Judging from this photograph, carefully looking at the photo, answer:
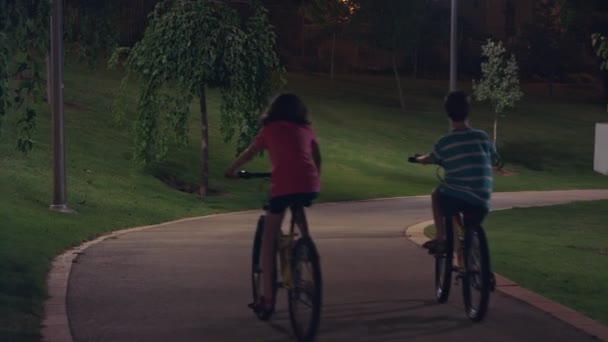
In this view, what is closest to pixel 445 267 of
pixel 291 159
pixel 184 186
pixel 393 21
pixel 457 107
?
pixel 457 107

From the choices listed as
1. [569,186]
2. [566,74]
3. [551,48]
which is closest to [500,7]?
[566,74]

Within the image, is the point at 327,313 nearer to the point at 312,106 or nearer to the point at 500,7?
the point at 312,106

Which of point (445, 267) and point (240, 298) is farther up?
point (445, 267)

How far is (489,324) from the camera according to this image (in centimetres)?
877

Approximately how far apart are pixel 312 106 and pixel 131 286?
43689mm

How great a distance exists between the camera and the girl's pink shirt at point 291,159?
822 cm

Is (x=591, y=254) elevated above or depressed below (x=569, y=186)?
above

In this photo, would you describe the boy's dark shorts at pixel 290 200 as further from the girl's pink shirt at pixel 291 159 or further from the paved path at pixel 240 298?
the paved path at pixel 240 298

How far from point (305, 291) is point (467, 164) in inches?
73.9

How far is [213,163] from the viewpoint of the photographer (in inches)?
1320

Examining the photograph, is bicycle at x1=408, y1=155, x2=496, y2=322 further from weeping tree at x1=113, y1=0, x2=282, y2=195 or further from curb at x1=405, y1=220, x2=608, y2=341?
weeping tree at x1=113, y1=0, x2=282, y2=195

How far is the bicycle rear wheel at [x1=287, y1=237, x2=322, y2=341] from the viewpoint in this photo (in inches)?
307

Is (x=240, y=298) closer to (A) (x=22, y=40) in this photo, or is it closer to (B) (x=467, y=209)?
(B) (x=467, y=209)

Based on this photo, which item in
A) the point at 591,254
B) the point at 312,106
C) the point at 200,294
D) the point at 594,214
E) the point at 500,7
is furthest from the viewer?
the point at 500,7
